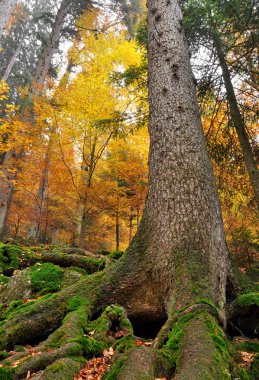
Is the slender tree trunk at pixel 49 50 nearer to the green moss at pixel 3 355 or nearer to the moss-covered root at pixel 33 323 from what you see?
the moss-covered root at pixel 33 323

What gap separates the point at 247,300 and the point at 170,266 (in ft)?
3.56

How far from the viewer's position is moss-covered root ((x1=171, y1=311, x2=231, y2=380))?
Answer: 1.79 metres

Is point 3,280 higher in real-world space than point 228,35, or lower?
lower

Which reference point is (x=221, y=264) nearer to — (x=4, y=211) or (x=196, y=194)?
(x=196, y=194)

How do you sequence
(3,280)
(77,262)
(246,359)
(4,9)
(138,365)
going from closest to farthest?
(138,365), (246,359), (3,280), (77,262), (4,9)

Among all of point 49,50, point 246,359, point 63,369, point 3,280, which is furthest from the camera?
point 49,50

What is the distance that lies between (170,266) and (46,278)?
2.64 meters

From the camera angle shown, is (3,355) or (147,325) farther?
(147,325)

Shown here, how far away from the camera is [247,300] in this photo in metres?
3.30

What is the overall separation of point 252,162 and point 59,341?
6.54m

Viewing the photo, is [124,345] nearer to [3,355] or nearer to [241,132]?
[3,355]

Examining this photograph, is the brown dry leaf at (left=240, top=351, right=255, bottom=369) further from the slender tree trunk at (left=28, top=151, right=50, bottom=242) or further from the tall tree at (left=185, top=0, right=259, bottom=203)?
the slender tree trunk at (left=28, top=151, right=50, bottom=242)

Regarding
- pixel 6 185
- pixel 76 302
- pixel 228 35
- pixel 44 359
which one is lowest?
pixel 44 359

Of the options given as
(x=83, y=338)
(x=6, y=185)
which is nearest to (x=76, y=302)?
(x=83, y=338)
